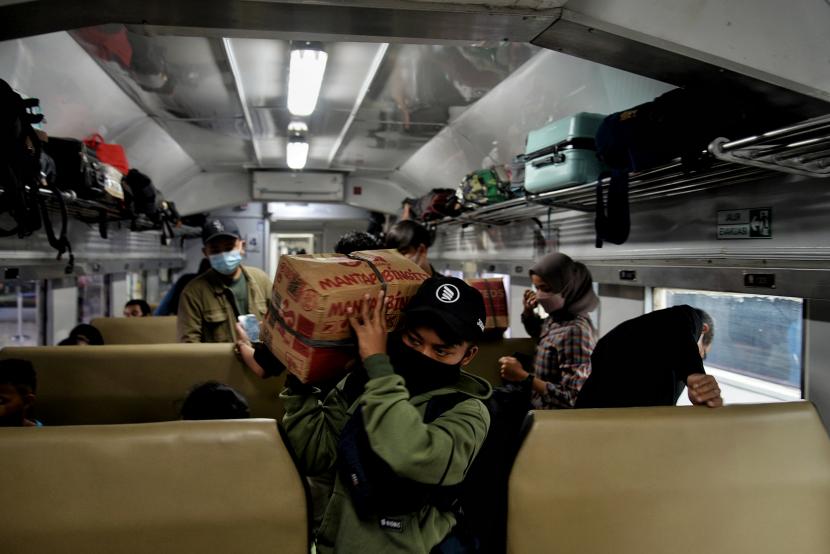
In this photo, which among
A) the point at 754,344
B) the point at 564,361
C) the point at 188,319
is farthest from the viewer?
the point at 188,319

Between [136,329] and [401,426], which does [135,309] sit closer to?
[136,329]

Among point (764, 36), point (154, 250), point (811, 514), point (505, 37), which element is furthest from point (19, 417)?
point (154, 250)

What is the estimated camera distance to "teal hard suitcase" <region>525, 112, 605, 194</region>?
3457 millimetres

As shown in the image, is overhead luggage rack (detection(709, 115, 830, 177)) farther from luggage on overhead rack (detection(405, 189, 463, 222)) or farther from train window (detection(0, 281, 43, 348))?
train window (detection(0, 281, 43, 348))

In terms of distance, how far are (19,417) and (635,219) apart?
3.98m

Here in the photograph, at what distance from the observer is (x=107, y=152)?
5008 mm

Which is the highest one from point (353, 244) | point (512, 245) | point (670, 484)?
point (512, 245)

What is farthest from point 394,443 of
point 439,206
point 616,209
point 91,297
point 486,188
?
point 91,297

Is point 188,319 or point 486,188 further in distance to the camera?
point 486,188

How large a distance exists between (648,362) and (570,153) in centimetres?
175

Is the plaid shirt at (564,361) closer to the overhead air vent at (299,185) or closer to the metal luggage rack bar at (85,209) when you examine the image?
the metal luggage rack bar at (85,209)

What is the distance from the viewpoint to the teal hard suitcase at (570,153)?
3.46 meters

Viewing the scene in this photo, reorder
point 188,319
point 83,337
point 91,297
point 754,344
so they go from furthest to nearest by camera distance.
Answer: point 91,297, point 83,337, point 188,319, point 754,344

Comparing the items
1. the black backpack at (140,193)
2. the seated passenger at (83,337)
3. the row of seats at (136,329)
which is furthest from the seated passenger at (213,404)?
the black backpack at (140,193)
